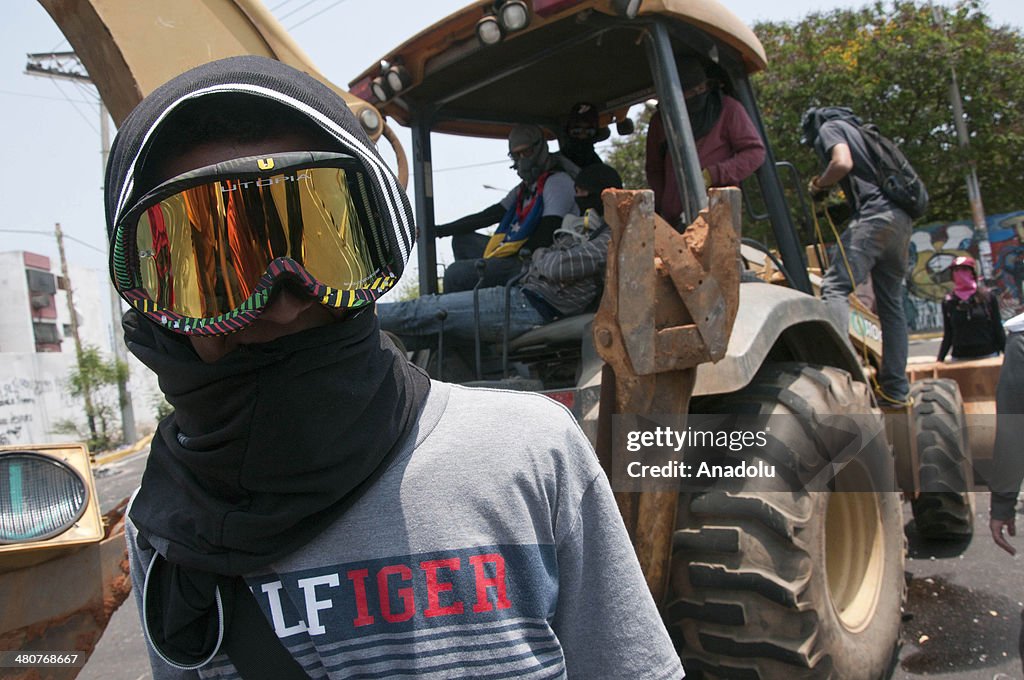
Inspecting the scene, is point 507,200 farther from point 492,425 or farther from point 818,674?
point 492,425

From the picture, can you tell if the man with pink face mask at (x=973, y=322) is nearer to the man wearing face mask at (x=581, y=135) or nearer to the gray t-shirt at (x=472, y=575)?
the man wearing face mask at (x=581, y=135)

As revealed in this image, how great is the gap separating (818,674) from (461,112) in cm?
324

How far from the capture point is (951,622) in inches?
153

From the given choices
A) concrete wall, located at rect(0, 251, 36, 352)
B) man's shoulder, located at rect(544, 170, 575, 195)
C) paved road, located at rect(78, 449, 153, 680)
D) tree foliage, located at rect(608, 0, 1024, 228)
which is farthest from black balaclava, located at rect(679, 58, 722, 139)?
concrete wall, located at rect(0, 251, 36, 352)

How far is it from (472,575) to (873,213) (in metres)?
4.26

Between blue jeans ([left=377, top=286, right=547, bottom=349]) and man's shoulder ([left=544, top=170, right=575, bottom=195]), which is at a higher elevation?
man's shoulder ([left=544, top=170, right=575, bottom=195])

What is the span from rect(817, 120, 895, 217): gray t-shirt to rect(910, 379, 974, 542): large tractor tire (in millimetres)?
1287

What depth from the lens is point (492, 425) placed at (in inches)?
42.3

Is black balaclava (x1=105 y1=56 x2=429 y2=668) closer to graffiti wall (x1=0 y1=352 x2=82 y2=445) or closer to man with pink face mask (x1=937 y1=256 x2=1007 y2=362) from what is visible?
man with pink face mask (x1=937 y1=256 x2=1007 y2=362)

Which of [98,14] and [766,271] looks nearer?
[98,14]

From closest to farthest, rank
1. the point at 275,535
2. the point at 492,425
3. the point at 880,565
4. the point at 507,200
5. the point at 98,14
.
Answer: the point at 275,535 → the point at 492,425 → the point at 98,14 → the point at 880,565 → the point at 507,200

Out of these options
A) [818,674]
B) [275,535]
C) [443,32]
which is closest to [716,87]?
[443,32]

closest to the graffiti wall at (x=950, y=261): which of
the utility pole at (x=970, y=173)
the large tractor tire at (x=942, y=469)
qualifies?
the utility pole at (x=970, y=173)

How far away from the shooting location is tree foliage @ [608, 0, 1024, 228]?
17.7 metres
